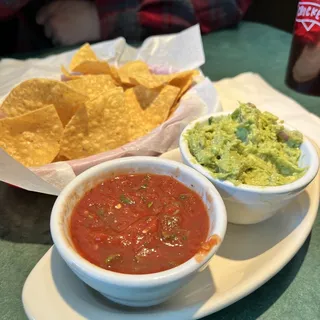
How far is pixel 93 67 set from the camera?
179 centimetres

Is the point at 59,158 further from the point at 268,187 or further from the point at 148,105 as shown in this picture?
the point at 268,187

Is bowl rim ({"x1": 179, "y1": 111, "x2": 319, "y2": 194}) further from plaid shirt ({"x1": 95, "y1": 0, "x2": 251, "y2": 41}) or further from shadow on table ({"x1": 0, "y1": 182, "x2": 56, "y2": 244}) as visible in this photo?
plaid shirt ({"x1": 95, "y1": 0, "x2": 251, "y2": 41})

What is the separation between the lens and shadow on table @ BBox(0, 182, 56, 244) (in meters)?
1.23

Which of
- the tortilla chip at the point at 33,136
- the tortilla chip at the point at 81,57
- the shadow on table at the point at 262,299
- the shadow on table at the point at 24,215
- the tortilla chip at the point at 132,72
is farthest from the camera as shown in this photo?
the tortilla chip at the point at 81,57

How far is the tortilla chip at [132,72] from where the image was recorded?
68.6 inches

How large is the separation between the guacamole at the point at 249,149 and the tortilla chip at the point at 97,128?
342mm

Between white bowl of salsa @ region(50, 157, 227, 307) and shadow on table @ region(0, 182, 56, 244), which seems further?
shadow on table @ region(0, 182, 56, 244)

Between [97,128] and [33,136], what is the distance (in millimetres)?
224

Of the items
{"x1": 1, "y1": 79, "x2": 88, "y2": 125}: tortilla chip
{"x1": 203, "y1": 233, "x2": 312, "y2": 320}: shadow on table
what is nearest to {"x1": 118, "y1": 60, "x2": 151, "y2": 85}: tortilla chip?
{"x1": 1, "y1": 79, "x2": 88, "y2": 125}: tortilla chip

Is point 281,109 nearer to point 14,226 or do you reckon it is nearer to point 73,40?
point 14,226

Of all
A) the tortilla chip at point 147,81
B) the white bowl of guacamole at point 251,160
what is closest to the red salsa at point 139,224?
the white bowl of guacamole at point 251,160

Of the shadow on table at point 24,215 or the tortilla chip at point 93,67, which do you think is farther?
the tortilla chip at point 93,67

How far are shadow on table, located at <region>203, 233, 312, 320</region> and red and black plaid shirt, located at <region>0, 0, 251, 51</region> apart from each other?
1.85 m

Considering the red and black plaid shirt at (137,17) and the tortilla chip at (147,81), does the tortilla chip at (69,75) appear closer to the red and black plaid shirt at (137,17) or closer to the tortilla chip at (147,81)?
the tortilla chip at (147,81)
